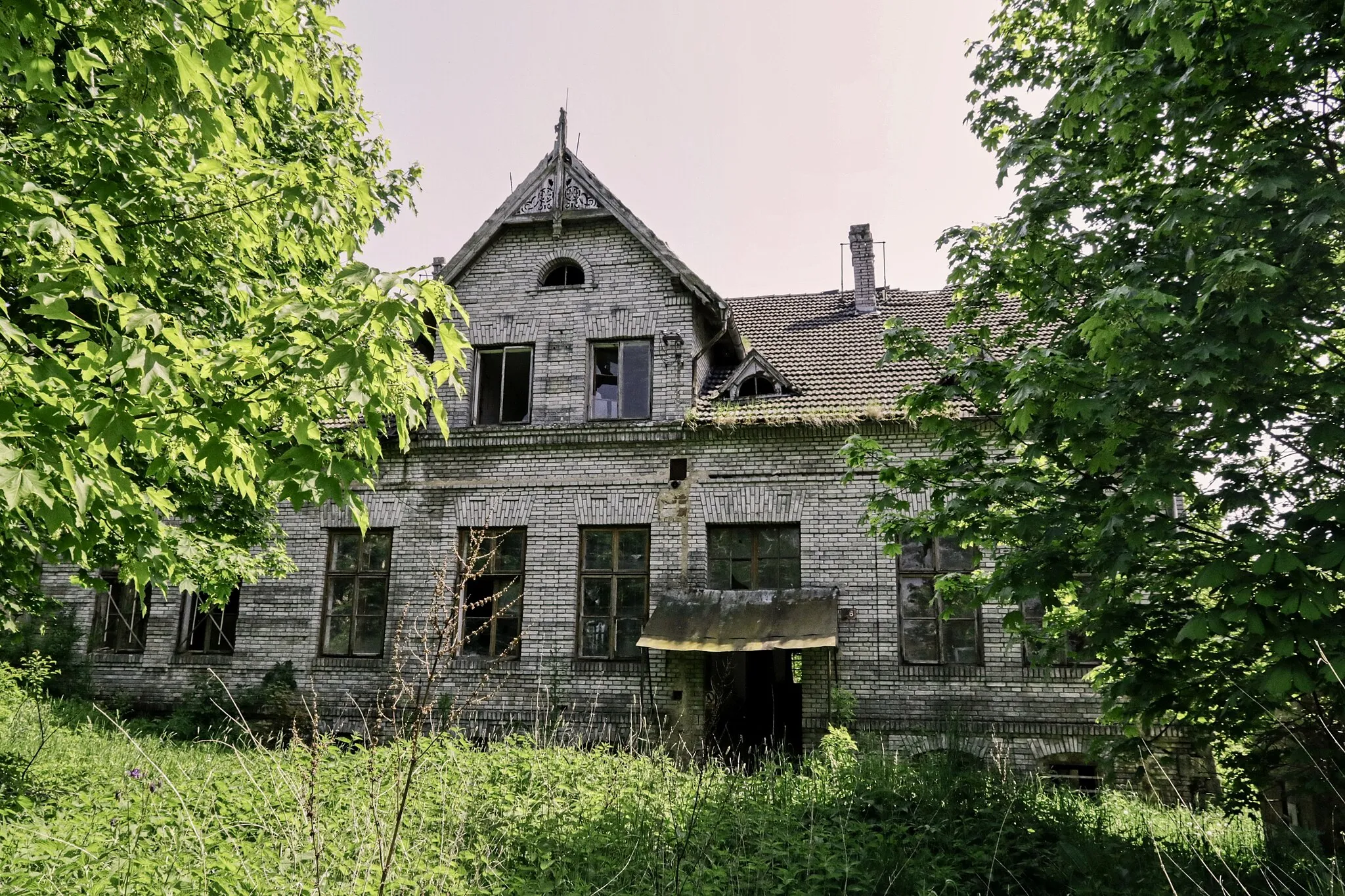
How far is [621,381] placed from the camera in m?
13.9

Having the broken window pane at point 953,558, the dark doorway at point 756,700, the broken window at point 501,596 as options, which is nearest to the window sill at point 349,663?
the broken window at point 501,596

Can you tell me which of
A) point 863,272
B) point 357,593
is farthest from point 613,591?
point 863,272

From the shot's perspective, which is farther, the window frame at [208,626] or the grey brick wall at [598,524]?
the window frame at [208,626]

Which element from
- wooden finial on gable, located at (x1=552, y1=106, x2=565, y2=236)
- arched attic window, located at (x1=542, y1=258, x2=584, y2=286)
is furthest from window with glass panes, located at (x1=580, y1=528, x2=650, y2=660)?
wooden finial on gable, located at (x1=552, y1=106, x2=565, y2=236)

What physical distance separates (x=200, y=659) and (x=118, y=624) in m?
1.89

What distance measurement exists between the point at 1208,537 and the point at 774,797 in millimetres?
3854

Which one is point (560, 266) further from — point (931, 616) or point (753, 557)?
point (931, 616)

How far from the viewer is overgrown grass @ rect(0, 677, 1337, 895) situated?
447 cm

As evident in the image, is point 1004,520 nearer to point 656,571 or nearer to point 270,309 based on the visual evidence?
point 270,309

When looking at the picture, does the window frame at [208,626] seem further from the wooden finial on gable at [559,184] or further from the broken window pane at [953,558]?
the broken window pane at [953,558]

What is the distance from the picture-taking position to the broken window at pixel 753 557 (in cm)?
1278

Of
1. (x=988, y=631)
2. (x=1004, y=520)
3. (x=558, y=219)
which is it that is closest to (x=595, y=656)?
(x=988, y=631)

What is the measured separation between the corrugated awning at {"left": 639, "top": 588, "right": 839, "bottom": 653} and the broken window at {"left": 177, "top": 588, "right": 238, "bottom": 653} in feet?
23.3

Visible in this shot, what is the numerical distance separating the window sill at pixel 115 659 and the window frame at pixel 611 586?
291 inches
